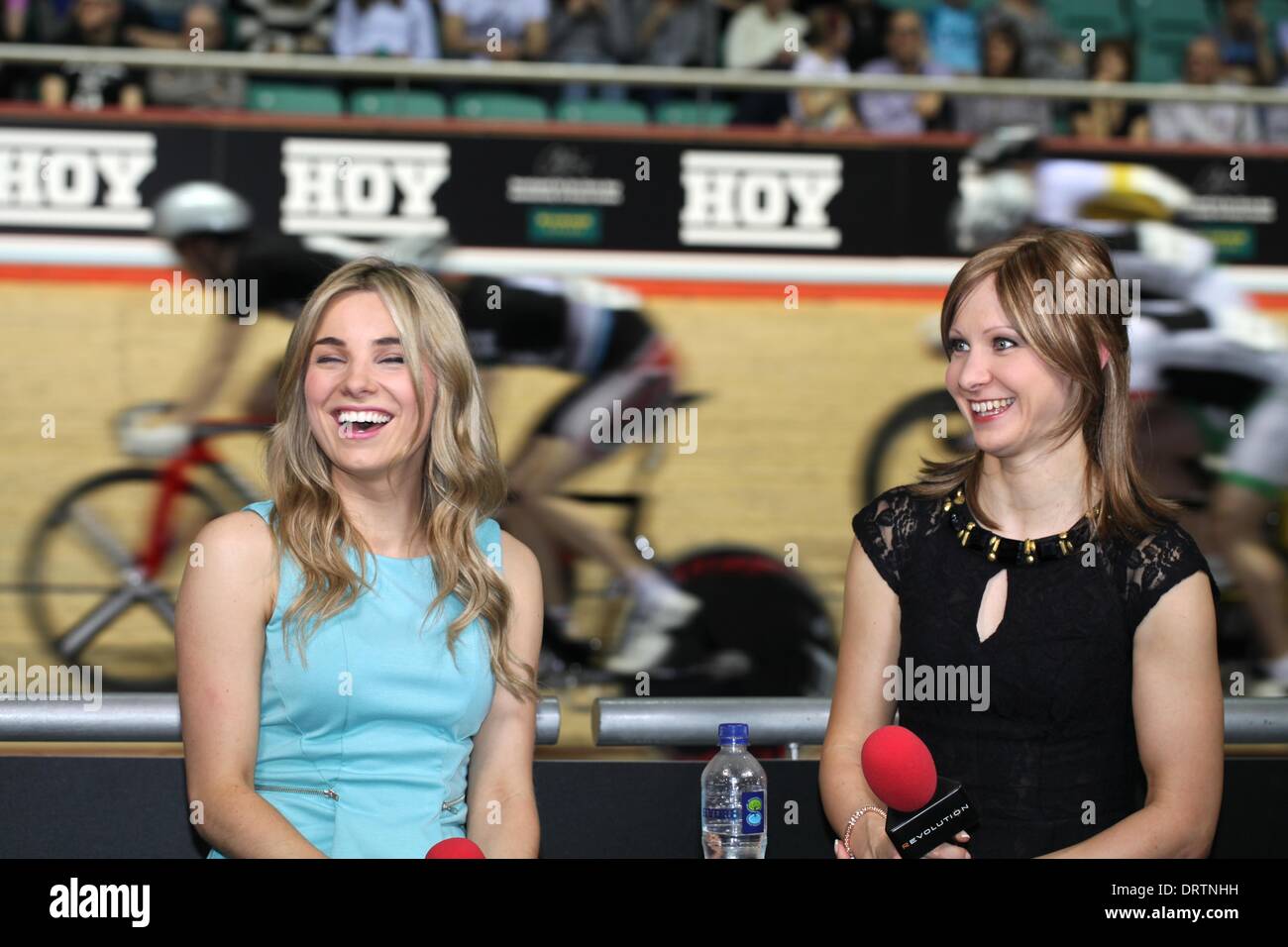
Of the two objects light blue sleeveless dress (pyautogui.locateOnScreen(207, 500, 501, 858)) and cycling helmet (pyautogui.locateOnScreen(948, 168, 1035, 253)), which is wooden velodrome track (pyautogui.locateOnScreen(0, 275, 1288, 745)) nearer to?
cycling helmet (pyautogui.locateOnScreen(948, 168, 1035, 253))

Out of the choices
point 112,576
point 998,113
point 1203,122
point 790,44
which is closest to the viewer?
point 112,576

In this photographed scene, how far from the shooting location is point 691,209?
635cm

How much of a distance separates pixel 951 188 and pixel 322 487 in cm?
469

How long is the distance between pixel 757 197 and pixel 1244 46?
2.66 meters

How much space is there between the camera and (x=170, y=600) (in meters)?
5.90

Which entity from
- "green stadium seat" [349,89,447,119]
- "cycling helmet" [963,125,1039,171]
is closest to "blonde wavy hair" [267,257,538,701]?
"green stadium seat" [349,89,447,119]

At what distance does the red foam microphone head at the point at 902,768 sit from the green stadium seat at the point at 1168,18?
268 inches

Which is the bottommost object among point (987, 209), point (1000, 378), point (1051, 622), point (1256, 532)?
point (1051, 622)

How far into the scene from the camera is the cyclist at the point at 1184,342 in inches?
244

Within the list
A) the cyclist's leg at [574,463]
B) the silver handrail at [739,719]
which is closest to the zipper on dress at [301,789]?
the silver handrail at [739,719]

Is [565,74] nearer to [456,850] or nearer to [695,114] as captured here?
[695,114]

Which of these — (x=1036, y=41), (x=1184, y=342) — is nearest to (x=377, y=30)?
(x=1036, y=41)

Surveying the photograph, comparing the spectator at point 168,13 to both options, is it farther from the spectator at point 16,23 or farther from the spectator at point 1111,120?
the spectator at point 1111,120
